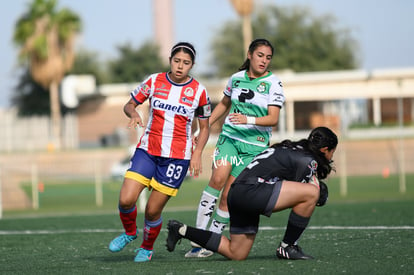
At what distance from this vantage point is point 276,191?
6965 millimetres

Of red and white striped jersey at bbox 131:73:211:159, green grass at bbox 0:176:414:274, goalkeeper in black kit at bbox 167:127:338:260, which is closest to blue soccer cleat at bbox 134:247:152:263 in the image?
green grass at bbox 0:176:414:274

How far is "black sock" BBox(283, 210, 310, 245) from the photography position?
720 cm

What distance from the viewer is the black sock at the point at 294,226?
720 centimetres

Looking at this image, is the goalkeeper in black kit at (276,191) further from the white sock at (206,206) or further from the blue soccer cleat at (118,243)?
the white sock at (206,206)

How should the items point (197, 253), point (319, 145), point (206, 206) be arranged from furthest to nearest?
point (206, 206), point (197, 253), point (319, 145)

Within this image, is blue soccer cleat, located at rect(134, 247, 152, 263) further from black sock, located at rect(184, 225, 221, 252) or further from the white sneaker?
black sock, located at rect(184, 225, 221, 252)

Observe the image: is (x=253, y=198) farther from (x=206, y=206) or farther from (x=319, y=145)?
(x=206, y=206)

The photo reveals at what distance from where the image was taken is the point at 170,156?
25.3 feet

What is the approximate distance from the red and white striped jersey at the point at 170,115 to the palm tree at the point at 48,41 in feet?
139

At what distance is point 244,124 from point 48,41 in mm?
43038

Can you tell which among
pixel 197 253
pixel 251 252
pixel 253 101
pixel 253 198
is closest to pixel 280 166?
pixel 253 198

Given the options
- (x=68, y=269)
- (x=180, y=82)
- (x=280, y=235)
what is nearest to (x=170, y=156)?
(x=180, y=82)

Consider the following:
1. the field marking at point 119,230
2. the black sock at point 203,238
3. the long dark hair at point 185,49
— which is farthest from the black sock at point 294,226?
the field marking at point 119,230

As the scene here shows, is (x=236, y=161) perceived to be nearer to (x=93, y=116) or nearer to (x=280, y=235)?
(x=280, y=235)
